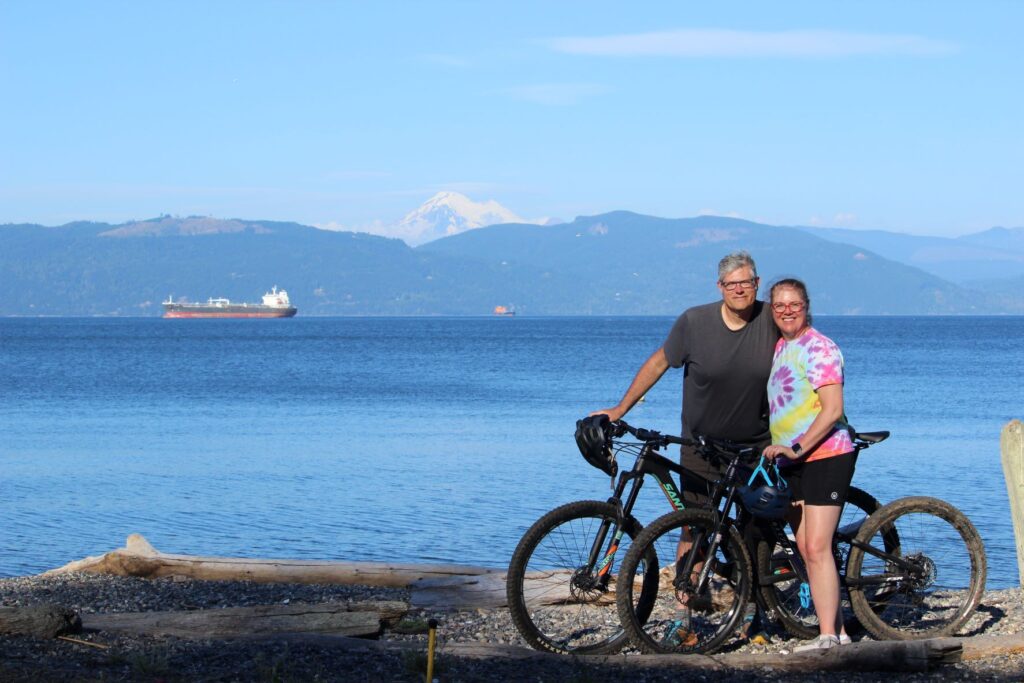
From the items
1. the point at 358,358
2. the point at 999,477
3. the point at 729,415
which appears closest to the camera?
the point at 729,415

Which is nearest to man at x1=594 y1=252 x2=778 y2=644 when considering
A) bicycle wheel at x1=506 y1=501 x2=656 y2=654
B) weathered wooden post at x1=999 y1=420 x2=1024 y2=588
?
bicycle wheel at x1=506 y1=501 x2=656 y2=654

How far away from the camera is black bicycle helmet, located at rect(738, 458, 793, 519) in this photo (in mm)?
6496

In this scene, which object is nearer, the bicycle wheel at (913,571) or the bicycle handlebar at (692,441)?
the bicycle handlebar at (692,441)

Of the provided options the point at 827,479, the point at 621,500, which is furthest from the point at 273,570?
the point at 827,479

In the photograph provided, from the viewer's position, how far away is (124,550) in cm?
964

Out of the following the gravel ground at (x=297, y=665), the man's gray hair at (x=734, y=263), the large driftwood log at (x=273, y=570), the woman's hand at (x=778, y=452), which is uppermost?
the man's gray hair at (x=734, y=263)

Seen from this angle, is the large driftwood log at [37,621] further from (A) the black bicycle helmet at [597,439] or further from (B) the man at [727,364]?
(B) the man at [727,364]

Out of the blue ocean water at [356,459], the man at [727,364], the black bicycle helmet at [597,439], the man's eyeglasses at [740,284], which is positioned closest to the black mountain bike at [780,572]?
the man at [727,364]

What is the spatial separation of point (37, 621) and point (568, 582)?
2508 mm

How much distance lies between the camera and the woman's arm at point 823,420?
6.30 m

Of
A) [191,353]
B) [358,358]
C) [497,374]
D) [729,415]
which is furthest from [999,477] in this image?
[191,353]

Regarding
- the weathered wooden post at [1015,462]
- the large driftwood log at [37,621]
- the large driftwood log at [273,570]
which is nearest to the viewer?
the large driftwood log at [37,621]

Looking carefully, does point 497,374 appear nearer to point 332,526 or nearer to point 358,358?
point 358,358

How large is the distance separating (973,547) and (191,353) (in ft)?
277
